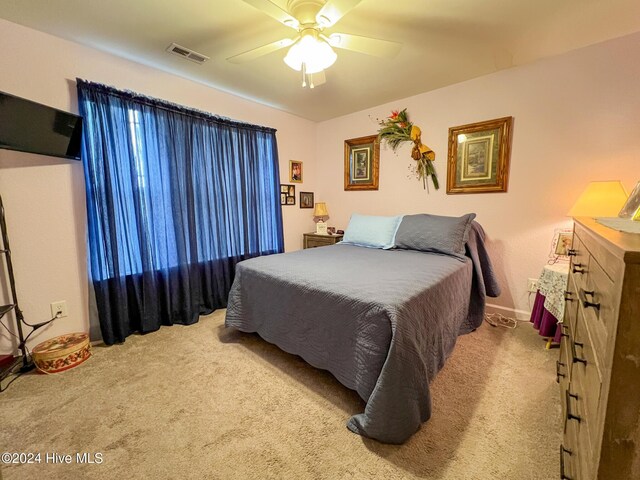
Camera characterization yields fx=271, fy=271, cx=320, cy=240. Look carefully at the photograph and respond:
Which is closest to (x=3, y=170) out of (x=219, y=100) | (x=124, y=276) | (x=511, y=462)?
(x=124, y=276)

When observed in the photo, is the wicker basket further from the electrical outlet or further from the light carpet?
the electrical outlet

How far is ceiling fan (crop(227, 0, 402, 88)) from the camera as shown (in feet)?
4.52

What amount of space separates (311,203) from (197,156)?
1.82 m

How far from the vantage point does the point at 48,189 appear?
203 centimetres

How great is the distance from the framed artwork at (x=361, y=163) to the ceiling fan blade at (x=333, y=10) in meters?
2.11

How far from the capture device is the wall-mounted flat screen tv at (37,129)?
1656 mm

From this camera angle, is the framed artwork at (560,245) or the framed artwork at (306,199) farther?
the framed artwork at (306,199)

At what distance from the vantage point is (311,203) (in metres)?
4.15

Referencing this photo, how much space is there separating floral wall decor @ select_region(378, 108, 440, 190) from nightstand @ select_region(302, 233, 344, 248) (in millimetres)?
1283

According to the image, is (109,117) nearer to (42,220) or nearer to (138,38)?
(138,38)

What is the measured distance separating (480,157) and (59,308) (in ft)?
12.9

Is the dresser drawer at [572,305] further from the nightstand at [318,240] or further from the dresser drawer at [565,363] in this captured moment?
the nightstand at [318,240]

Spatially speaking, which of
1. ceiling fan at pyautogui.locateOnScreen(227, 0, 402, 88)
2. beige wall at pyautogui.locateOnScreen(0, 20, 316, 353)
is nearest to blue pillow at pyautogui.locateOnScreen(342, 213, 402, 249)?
ceiling fan at pyautogui.locateOnScreen(227, 0, 402, 88)

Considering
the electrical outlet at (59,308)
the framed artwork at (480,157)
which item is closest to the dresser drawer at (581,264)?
the framed artwork at (480,157)
